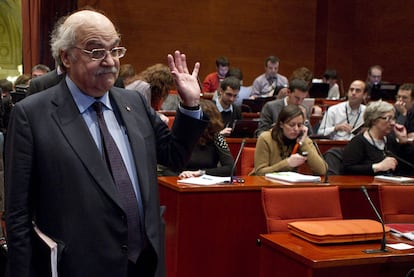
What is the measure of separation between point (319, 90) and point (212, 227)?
6795 millimetres

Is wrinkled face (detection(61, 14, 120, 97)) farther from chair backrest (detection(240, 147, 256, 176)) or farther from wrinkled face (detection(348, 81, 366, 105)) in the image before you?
wrinkled face (detection(348, 81, 366, 105))

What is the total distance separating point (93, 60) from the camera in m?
1.80

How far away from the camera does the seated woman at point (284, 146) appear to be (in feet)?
14.6

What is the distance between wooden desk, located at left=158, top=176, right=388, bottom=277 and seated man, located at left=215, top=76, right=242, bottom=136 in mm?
3070

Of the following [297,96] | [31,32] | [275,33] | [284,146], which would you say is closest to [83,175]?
[284,146]

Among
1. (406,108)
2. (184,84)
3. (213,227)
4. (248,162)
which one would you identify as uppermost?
(184,84)

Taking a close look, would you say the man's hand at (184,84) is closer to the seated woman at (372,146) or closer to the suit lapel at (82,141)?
the suit lapel at (82,141)

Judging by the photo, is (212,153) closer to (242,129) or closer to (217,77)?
(242,129)

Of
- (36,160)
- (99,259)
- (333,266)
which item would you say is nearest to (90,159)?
A: (36,160)

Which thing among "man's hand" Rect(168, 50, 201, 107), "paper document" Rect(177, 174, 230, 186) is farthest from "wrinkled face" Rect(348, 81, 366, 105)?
"man's hand" Rect(168, 50, 201, 107)

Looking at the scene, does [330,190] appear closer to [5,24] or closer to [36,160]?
[36,160]

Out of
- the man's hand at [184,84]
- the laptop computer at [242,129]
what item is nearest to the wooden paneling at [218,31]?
the laptop computer at [242,129]

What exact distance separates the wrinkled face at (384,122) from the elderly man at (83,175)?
9.73ft

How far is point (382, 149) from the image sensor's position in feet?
15.0
